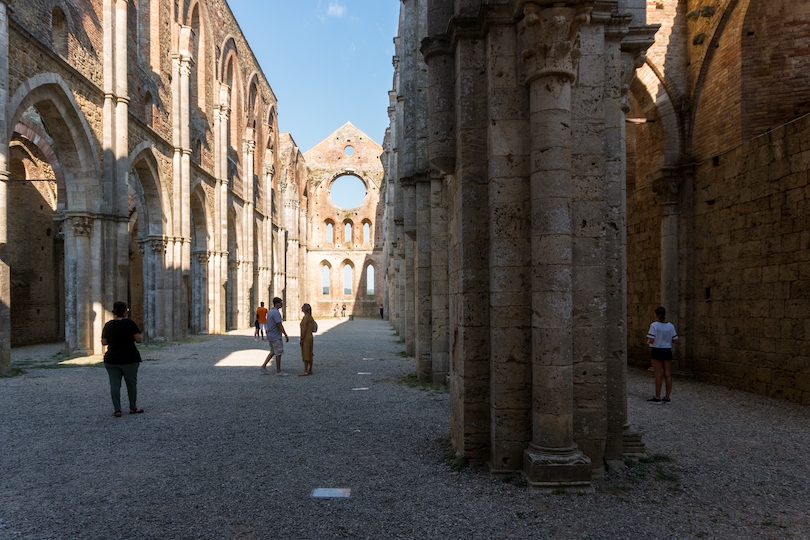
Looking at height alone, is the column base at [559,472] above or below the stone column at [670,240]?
below

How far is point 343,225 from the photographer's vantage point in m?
46.8

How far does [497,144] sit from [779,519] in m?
3.60

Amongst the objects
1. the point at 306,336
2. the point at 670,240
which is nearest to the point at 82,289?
the point at 306,336

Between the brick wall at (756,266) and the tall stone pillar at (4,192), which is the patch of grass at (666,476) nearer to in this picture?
the brick wall at (756,266)

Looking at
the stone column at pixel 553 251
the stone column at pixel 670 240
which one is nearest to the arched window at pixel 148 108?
the stone column at pixel 670 240

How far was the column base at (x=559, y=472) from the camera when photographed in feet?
13.6

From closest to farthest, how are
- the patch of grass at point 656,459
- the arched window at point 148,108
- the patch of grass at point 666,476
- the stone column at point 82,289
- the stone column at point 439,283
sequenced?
the patch of grass at point 666,476 < the patch of grass at point 656,459 < the stone column at point 439,283 < the stone column at point 82,289 < the arched window at point 148,108

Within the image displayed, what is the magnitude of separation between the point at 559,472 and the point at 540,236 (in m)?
1.92

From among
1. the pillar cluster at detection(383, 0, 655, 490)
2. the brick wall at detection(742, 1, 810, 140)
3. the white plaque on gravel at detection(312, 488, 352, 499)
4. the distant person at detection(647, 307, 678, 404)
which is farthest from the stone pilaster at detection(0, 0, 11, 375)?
the brick wall at detection(742, 1, 810, 140)

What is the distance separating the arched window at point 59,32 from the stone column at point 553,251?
13.3 m

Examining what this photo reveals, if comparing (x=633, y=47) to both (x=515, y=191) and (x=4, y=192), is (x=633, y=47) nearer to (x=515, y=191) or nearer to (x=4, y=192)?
(x=515, y=191)

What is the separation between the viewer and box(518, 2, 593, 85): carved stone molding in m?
4.12

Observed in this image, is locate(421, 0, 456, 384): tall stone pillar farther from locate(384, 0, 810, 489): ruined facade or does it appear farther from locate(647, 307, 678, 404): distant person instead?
locate(647, 307, 678, 404): distant person

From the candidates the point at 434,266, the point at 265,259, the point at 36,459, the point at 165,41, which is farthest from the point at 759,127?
the point at 265,259
